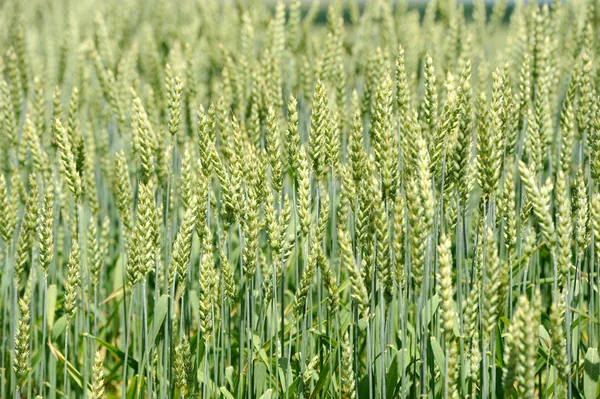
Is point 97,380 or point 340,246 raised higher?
point 340,246

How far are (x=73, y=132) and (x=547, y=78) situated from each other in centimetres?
153

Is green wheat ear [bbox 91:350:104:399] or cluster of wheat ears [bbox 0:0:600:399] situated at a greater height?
cluster of wheat ears [bbox 0:0:600:399]

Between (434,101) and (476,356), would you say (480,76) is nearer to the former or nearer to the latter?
(434,101)

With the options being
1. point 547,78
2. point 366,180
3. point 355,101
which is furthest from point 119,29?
point 366,180

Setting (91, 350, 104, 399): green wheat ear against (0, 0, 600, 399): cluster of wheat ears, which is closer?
(0, 0, 600, 399): cluster of wheat ears

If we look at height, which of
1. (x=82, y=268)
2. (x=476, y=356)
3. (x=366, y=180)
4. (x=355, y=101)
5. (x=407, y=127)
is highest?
(x=355, y=101)

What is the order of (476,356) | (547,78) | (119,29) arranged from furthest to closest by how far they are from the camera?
(119,29) → (547,78) → (476,356)

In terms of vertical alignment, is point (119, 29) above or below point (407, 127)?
above

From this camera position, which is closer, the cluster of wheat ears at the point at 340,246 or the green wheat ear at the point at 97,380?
the cluster of wheat ears at the point at 340,246

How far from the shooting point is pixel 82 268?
7.20 ft

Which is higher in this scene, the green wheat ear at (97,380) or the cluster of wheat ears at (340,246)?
the cluster of wheat ears at (340,246)

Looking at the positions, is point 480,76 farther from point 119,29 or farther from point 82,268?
point 119,29

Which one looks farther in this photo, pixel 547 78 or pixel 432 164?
pixel 547 78

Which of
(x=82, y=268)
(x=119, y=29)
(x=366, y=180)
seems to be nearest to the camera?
(x=366, y=180)
